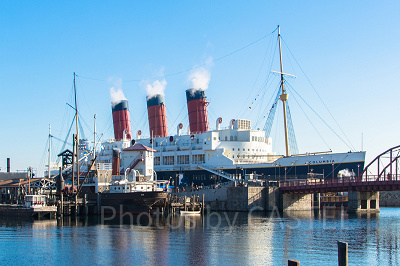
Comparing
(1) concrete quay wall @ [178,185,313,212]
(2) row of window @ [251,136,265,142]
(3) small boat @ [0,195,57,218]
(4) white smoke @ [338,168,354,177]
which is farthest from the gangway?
(3) small boat @ [0,195,57,218]

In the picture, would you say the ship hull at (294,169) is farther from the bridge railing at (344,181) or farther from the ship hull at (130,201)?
the ship hull at (130,201)

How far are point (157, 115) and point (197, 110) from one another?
10.2 m

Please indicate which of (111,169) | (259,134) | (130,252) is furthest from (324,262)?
(259,134)

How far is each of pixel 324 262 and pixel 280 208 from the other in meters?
38.7

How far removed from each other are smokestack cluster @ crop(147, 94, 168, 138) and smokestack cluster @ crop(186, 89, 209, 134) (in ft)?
24.1

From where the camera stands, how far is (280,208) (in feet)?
229

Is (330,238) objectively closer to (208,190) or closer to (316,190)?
(316,190)

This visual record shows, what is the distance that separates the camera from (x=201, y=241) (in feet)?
130

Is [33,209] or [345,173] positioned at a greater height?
[345,173]

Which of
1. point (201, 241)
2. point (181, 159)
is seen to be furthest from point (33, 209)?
point (181, 159)

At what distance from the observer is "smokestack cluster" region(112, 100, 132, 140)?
351ft

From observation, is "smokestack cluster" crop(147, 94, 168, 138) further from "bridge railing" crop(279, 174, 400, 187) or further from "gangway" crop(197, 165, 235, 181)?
"bridge railing" crop(279, 174, 400, 187)

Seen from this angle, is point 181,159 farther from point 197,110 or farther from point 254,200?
point 254,200

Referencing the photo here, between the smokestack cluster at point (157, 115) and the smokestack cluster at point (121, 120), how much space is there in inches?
287
